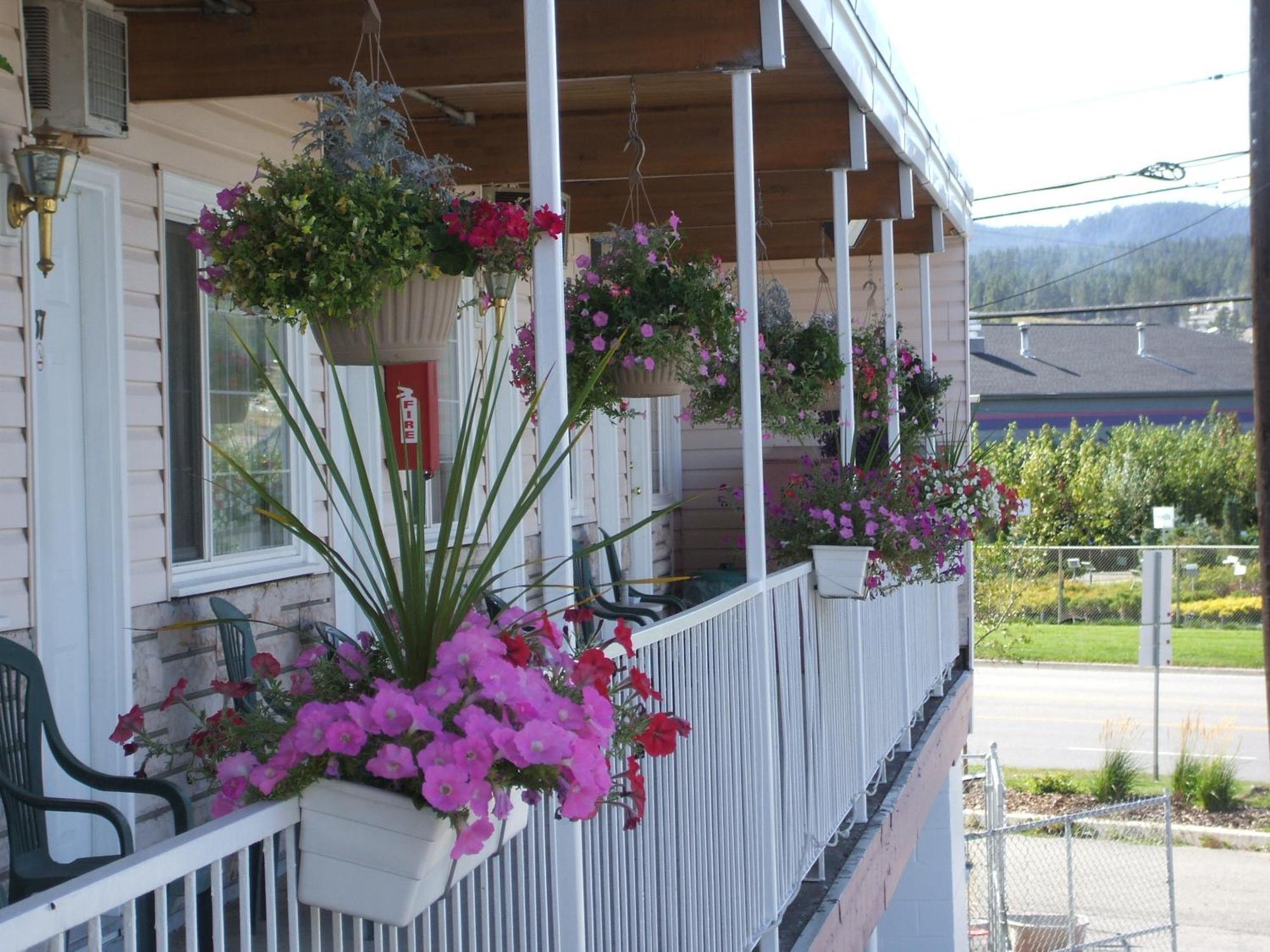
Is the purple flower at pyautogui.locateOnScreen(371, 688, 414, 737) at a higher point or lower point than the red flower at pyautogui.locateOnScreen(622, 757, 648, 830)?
higher

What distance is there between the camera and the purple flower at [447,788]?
6.08ft

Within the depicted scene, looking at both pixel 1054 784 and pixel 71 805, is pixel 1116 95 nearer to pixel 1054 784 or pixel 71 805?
pixel 1054 784

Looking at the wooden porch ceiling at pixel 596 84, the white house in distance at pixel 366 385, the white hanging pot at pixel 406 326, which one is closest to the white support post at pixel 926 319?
the wooden porch ceiling at pixel 596 84

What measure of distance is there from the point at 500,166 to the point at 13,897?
333 centimetres

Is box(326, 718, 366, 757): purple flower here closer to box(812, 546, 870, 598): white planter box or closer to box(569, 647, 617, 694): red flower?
box(569, 647, 617, 694): red flower

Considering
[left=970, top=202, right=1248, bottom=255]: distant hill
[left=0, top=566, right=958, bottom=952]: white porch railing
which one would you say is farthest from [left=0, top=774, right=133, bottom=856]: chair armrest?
[left=970, top=202, right=1248, bottom=255]: distant hill

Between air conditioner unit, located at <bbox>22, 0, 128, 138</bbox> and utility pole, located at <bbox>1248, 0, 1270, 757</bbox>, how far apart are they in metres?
4.06

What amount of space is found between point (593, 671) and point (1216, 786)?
14.8m

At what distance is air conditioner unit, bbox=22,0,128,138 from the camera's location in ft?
12.6

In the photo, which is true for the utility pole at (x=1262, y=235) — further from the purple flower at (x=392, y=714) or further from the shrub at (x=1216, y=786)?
the shrub at (x=1216, y=786)

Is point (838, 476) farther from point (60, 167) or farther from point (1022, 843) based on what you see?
point (1022, 843)

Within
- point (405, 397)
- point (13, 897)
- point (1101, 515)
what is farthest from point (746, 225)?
point (1101, 515)

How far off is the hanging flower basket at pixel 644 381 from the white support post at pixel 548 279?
1.85 meters

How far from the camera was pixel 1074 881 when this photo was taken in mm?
13547
